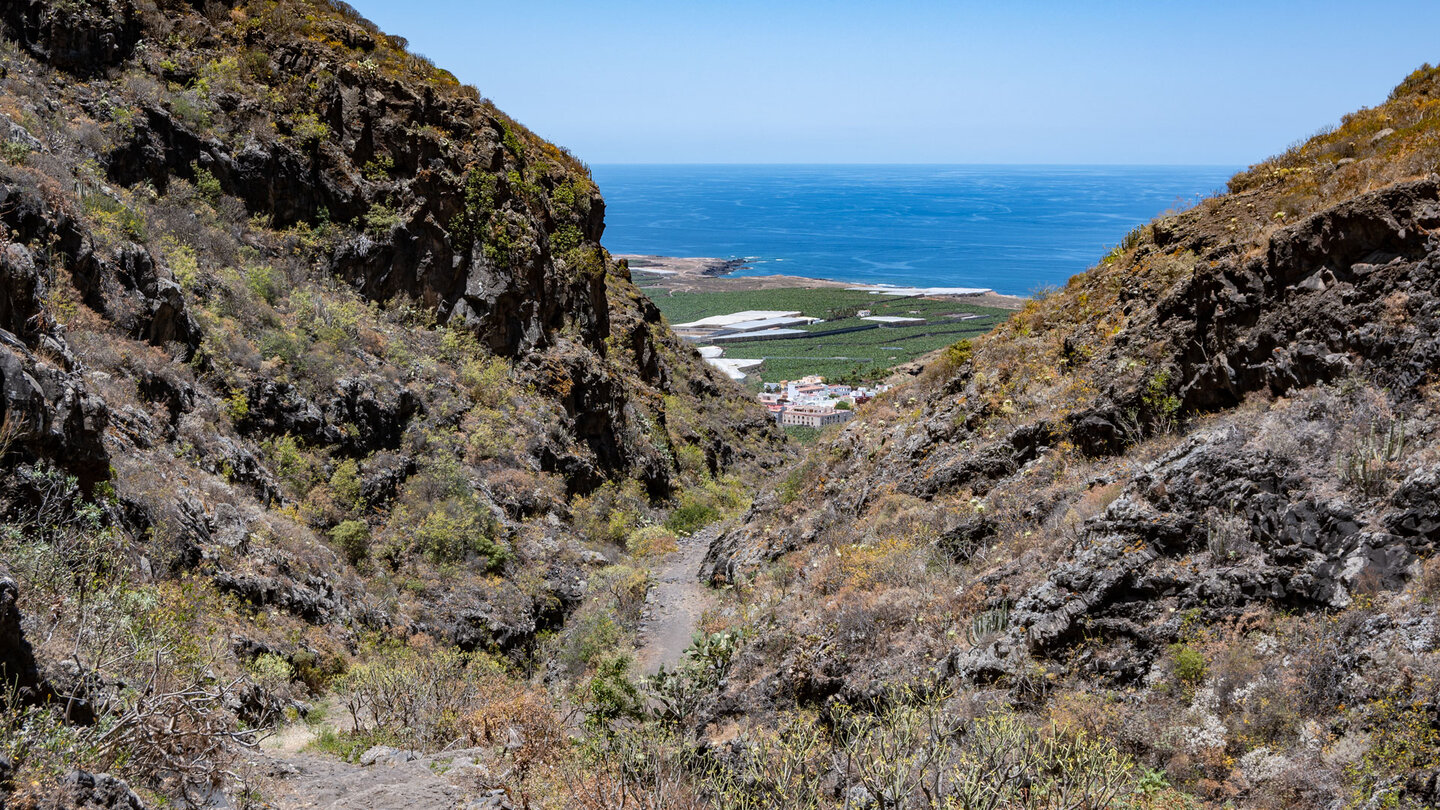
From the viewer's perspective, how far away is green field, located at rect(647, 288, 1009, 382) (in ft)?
320

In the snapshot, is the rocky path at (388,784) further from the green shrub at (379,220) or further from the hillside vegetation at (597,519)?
the green shrub at (379,220)

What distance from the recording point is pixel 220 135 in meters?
20.0

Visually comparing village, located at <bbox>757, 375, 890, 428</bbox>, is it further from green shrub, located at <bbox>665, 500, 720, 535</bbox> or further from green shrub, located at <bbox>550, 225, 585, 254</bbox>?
green shrub, located at <bbox>550, 225, 585, 254</bbox>

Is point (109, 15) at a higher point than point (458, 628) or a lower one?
higher

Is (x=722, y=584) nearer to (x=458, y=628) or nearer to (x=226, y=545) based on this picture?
(x=458, y=628)

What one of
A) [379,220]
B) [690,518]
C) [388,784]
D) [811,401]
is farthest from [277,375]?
[811,401]

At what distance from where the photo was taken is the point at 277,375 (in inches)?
638

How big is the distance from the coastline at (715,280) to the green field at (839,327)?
403 centimetres

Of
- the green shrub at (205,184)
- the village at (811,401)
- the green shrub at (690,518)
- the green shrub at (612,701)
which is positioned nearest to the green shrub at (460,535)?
the green shrub at (612,701)

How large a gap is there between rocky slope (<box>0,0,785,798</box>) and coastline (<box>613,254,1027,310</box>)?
390 ft

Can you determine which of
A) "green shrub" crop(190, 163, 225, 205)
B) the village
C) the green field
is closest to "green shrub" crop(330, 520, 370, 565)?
"green shrub" crop(190, 163, 225, 205)

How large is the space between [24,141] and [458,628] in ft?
40.2

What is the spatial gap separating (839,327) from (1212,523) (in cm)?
11767

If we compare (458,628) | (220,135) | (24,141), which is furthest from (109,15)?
(458,628)
